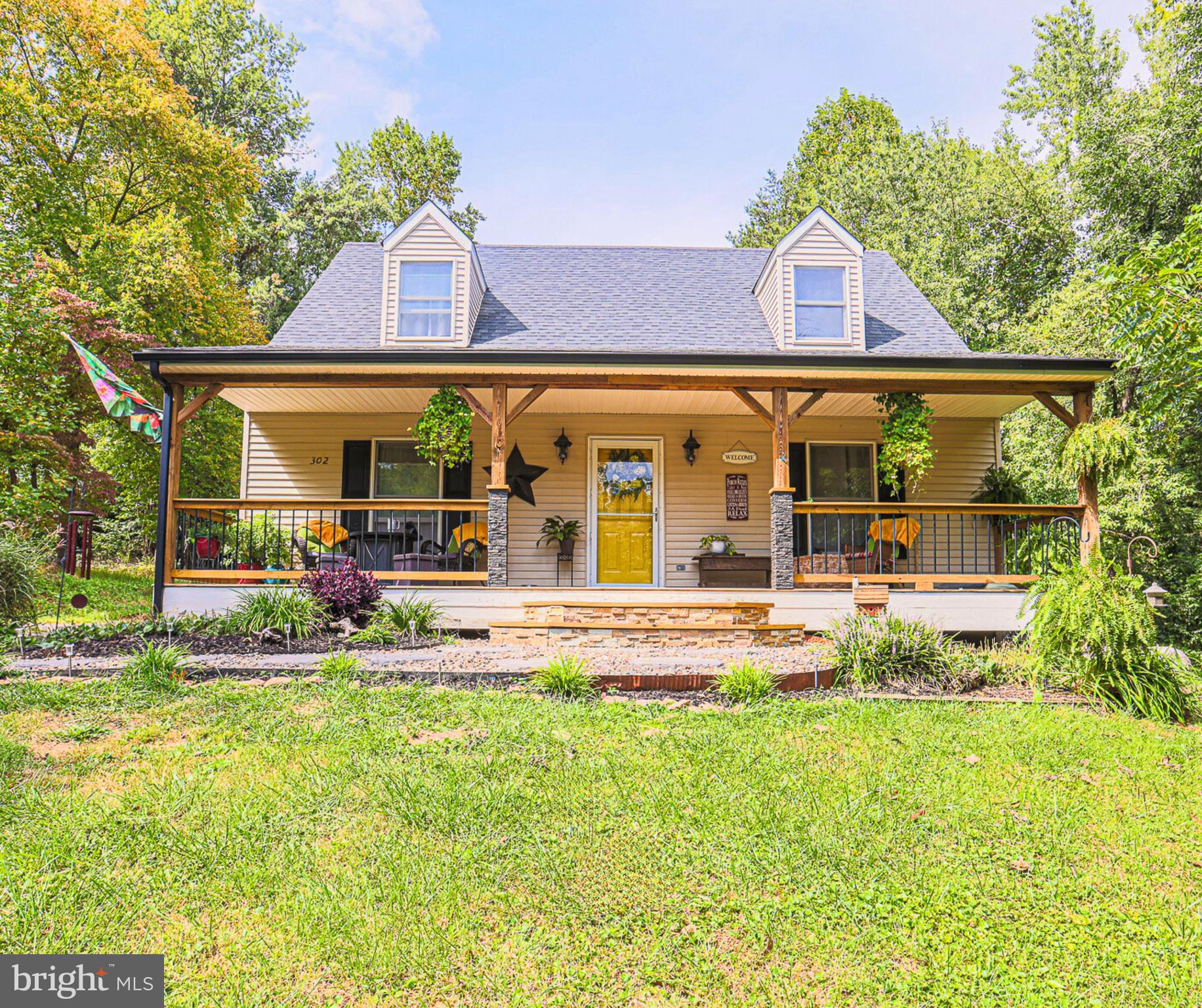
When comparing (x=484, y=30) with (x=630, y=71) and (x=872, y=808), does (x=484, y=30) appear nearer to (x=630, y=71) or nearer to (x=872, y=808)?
(x=630, y=71)

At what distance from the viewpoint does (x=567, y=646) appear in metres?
6.76

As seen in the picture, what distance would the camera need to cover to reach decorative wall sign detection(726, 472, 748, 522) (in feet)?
36.7

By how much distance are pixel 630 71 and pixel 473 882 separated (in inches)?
581

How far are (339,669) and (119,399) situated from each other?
4.98 metres

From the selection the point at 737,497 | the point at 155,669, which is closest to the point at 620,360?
the point at 737,497

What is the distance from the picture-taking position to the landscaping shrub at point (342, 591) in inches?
289

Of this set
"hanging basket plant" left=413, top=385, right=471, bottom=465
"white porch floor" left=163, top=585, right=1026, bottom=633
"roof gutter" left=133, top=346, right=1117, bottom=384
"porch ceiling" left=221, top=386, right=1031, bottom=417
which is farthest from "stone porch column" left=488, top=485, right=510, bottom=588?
"porch ceiling" left=221, top=386, right=1031, bottom=417

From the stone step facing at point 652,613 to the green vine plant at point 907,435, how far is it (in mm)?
2646

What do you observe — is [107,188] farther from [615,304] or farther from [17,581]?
[17,581]

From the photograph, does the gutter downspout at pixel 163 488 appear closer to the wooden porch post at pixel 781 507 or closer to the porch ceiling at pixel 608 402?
the porch ceiling at pixel 608 402

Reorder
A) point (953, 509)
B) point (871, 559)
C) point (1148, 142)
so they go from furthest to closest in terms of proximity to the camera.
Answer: point (1148, 142), point (871, 559), point (953, 509)

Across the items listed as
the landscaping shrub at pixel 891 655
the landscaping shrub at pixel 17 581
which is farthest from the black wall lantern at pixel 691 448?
the landscaping shrub at pixel 17 581

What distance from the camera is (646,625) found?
23.6ft

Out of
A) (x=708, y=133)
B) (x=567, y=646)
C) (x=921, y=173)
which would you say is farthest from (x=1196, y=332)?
(x=921, y=173)
